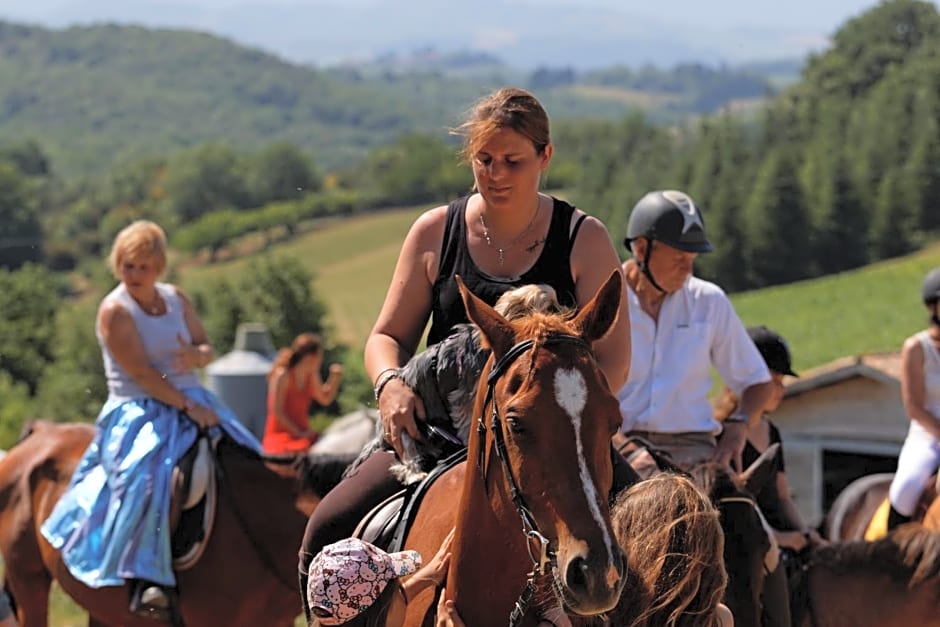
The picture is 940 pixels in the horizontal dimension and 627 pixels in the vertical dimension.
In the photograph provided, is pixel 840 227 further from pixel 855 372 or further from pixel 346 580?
pixel 346 580

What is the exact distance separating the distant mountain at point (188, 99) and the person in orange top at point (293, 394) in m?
118

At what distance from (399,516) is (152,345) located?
11.5ft

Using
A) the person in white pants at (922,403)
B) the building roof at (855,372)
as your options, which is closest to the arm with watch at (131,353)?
the person in white pants at (922,403)

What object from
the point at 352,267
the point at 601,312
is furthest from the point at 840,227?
the point at 601,312

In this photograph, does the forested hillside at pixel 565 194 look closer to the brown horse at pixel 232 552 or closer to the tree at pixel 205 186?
the tree at pixel 205 186

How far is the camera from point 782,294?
47094 mm

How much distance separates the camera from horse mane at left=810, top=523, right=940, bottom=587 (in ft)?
20.5

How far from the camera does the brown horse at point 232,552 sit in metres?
6.98

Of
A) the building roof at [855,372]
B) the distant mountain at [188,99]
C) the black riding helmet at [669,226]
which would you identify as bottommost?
the distant mountain at [188,99]

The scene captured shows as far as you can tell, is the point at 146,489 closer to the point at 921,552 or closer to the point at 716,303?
the point at 716,303

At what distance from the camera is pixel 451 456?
157 inches

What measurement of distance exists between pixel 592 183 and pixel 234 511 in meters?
64.1

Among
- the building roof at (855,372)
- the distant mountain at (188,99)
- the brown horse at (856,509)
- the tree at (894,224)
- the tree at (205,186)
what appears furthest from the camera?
the distant mountain at (188,99)

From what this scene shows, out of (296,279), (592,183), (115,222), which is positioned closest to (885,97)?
(592,183)
